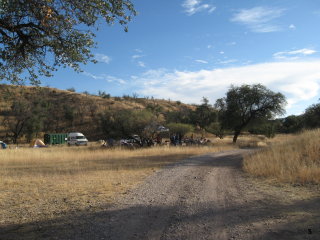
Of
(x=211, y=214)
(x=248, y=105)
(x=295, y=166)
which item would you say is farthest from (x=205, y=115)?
(x=211, y=214)

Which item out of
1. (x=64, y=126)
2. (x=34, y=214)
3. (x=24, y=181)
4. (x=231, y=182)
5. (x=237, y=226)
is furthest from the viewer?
(x=64, y=126)

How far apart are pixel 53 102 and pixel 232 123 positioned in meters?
52.0

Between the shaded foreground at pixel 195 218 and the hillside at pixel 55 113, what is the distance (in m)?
31.4

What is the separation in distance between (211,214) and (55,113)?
216ft

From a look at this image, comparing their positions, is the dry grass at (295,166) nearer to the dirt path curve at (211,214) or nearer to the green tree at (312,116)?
the dirt path curve at (211,214)

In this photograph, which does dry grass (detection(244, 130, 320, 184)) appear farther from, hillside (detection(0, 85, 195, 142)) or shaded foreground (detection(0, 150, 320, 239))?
hillside (detection(0, 85, 195, 142))

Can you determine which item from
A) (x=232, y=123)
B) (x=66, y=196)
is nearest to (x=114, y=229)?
(x=66, y=196)

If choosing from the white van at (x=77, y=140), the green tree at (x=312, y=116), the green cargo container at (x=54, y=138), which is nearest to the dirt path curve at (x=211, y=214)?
the green tree at (x=312, y=116)

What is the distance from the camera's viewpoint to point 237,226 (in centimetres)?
452

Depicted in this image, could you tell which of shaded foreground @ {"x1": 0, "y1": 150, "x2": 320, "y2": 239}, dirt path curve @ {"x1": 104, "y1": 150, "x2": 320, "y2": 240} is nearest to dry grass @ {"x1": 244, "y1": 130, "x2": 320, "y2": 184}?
shaded foreground @ {"x1": 0, "y1": 150, "x2": 320, "y2": 239}

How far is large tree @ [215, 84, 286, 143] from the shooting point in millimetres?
34656

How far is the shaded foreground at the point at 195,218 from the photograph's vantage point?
4.29 metres

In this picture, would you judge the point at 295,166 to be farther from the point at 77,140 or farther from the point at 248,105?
the point at 77,140

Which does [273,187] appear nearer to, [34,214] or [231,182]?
[231,182]
